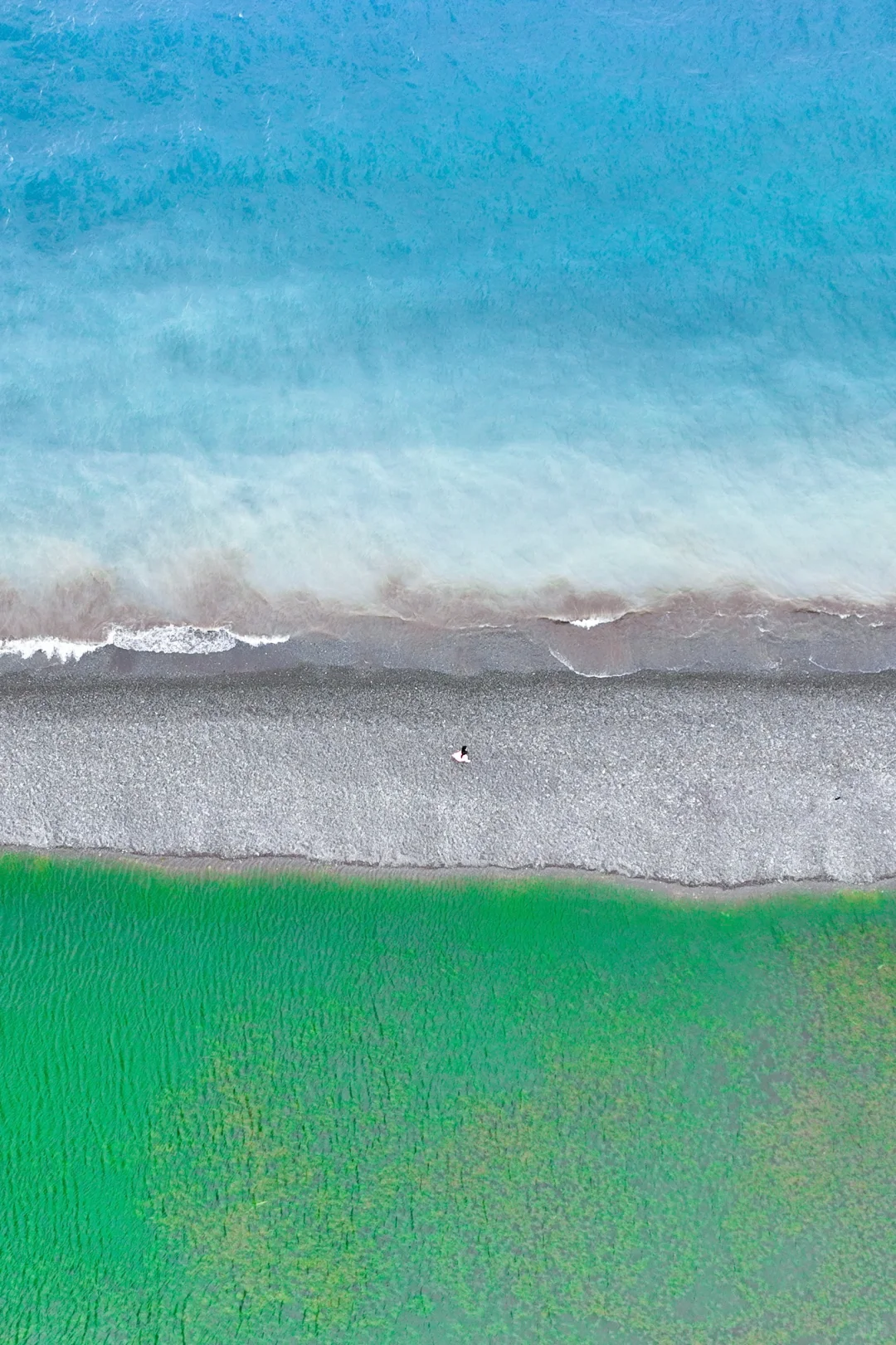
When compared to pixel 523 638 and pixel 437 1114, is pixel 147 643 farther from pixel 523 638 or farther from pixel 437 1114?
pixel 437 1114

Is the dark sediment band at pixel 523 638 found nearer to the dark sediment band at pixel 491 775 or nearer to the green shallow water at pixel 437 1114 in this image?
the dark sediment band at pixel 491 775

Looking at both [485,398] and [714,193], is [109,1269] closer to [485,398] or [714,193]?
[485,398]

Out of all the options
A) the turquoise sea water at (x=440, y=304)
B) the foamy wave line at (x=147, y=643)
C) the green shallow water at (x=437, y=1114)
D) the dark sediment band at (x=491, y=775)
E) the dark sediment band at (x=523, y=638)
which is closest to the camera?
the green shallow water at (x=437, y=1114)

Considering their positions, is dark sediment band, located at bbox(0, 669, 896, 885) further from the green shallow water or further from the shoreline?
the green shallow water

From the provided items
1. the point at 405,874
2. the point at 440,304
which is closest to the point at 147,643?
the point at 405,874

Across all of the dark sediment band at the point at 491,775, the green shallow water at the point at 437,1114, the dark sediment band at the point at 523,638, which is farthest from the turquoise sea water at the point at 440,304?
the green shallow water at the point at 437,1114

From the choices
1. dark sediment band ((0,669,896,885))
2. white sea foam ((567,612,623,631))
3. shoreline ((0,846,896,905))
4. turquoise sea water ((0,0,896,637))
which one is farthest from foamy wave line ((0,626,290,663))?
white sea foam ((567,612,623,631))
